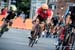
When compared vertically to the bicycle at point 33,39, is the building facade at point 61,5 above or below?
above

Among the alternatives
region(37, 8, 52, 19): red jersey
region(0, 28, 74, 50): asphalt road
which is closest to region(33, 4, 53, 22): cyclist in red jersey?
region(37, 8, 52, 19): red jersey

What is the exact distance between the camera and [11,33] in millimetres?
1347

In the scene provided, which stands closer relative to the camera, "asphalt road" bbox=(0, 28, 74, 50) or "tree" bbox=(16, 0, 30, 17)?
"tree" bbox=(16, 0, 30, 17)

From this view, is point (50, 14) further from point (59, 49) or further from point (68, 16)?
point (59, 49)

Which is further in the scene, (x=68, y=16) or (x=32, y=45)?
(x=32, y=45)

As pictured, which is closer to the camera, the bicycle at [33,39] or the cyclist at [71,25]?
the cyclist at [71,25]

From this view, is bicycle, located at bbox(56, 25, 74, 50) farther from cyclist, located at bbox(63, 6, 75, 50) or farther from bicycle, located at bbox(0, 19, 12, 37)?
bicycle, located at bbox(0, 19, 12, 37)

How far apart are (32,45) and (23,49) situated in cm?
7

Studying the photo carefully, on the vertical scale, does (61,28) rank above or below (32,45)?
above

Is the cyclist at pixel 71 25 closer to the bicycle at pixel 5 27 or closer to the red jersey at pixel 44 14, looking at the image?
the red jersey at pixel 44 14

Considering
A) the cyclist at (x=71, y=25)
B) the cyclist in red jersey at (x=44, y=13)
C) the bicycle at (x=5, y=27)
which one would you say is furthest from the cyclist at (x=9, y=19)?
the cyclist at (x=71, y=25)

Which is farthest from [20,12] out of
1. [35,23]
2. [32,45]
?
[32,45]

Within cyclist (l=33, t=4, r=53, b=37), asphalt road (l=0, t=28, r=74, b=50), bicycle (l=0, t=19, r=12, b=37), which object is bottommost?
asphalt road (l=0, t=28, r=74, b=50)

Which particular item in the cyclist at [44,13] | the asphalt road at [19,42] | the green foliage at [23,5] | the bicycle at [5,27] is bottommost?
the asphalt road at [19,42]
